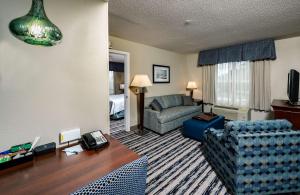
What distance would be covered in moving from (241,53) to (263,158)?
350cm

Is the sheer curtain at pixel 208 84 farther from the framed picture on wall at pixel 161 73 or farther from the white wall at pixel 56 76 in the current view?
the white wall at pixel 56 76

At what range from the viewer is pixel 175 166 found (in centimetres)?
225

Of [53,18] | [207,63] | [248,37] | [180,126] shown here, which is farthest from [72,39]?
[207,63]

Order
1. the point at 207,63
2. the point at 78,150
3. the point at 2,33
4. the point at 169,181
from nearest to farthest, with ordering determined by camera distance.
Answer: the point at 2,33 → the point at 78,150 → the point at 169,181 → the point at 207,63

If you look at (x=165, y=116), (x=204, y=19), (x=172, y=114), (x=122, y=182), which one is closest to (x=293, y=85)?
(x=204, y=19)

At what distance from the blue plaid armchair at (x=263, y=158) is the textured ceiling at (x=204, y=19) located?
65.5 inches

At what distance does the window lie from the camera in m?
4.28

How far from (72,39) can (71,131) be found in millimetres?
823

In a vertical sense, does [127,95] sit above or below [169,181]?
above

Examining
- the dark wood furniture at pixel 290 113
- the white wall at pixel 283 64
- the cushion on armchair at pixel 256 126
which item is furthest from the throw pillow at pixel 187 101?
the cushion on armchair at pixel 256 126

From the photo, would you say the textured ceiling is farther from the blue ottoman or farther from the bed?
the bed

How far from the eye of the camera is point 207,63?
16.1 feet

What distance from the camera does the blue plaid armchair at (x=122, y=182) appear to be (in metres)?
0.57

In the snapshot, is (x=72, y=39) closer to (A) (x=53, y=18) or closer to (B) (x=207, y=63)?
(A) (x=53, y=18)
